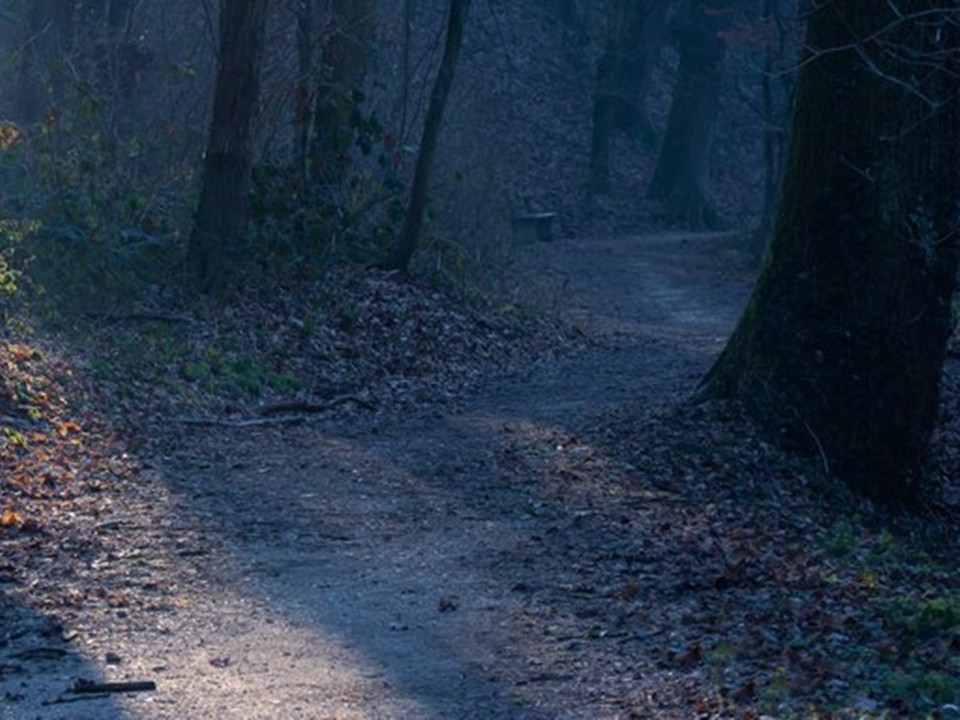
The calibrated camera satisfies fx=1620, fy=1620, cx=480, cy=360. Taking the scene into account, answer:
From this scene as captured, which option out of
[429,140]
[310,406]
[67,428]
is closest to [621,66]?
[429,140]

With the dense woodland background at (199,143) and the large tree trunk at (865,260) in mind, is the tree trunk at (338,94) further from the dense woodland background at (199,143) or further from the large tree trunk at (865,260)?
the large tree trunk at (865,260)

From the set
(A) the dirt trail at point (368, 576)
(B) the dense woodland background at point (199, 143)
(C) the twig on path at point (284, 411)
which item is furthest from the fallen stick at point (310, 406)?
(B) the dense woodland background at point (199, 143)

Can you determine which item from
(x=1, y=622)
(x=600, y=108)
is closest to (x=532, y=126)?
(x=600, y=108)

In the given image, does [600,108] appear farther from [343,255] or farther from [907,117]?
[907,117]

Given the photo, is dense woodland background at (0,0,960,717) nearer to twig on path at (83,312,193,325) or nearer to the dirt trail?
twig on path at (83,312,193,325)

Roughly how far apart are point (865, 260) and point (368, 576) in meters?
5.41

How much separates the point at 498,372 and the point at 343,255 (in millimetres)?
3033

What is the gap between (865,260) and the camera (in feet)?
41.1

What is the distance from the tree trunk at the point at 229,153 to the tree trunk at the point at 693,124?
24615 millimetres

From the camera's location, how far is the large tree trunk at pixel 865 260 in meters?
12.4

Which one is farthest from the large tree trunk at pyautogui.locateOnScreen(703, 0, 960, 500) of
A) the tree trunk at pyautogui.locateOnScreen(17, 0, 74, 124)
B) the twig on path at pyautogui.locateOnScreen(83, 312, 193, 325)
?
the tree trunk at pyautogui.locateOnScreen(17, 0, 74, 124)

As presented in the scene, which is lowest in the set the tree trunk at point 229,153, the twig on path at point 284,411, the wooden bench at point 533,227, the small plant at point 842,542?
the twig on path at point 284,411

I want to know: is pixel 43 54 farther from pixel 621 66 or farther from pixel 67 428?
pixel 621 66

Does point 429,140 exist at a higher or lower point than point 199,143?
higher
